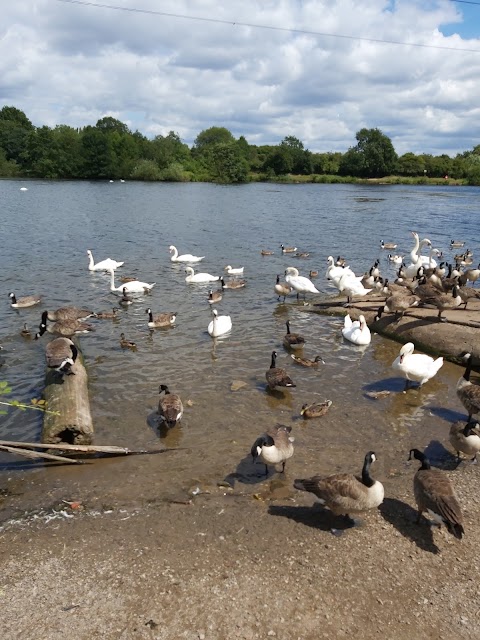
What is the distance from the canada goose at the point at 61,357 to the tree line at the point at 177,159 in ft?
327

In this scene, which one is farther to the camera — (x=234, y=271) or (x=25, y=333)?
(x=234, y=271)

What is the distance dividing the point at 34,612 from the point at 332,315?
13935 millimetres

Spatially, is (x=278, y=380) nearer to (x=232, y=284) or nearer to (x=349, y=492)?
(x=349, y=492)

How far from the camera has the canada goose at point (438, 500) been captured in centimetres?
652

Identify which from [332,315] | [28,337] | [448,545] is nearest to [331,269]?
[332,315]

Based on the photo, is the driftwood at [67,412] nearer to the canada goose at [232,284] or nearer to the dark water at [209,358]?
the dark water at [209,358]

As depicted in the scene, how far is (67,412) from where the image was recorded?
9320mm

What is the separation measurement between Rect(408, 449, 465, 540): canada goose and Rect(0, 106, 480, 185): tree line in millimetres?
104795

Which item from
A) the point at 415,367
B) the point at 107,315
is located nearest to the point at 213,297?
the point at 107,315

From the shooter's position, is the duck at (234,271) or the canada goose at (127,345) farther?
the duck at (234,271)

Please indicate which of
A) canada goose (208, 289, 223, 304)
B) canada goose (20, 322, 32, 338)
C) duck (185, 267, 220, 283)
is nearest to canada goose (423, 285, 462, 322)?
canada goose (208, 289, 223, 304)

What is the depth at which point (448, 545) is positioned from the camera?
22.1ft

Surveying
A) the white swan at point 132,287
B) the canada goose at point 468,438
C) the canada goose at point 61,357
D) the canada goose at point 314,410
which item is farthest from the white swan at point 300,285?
the canada goose at point 468,438

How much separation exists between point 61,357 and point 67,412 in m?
1.89
